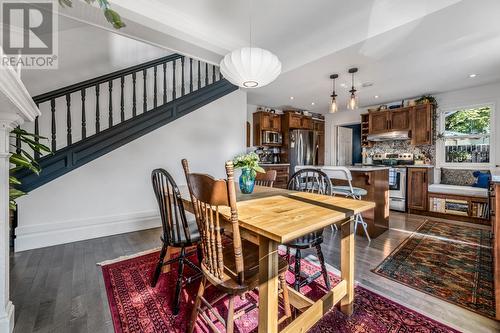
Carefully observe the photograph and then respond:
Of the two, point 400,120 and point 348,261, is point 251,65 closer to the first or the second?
point 348,261

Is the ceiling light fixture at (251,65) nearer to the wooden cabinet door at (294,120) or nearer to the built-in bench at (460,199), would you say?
the wooden cabinet door at (294,120)

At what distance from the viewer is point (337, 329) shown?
4.61ft

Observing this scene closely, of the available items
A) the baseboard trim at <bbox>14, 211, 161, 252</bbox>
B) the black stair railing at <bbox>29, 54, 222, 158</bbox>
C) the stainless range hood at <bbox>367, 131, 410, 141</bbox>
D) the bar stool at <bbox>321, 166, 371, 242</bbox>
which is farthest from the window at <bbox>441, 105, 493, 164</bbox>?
the baseboard trim at <bbox>14, 211, 161, 252</bbox>

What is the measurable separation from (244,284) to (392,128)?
17.3 ft

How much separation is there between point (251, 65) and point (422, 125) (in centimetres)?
449

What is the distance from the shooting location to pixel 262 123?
18.1 ft

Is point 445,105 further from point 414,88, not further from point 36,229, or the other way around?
point 36,229

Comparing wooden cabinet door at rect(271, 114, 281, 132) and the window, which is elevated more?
wooden cabinet door at rect(271, 114, 281, 132)

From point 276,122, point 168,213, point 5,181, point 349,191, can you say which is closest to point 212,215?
point 168,213

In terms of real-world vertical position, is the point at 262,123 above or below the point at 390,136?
above

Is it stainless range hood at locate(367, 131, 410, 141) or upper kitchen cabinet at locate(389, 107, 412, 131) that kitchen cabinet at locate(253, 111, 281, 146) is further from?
upper kitchen cabinet at locate(389, 107, 412, 131)

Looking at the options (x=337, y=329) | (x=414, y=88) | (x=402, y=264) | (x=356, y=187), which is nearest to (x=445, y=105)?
(x=414, y=88)

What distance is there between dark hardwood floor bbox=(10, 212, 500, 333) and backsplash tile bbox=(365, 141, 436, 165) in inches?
117

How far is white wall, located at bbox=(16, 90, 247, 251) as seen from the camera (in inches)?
107
